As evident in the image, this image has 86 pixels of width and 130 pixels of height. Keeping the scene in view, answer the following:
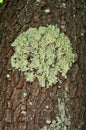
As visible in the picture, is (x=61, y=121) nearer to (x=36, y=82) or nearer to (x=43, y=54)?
(x=36, y=82)

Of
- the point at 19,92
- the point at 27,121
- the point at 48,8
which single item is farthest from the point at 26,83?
the point at 48,8

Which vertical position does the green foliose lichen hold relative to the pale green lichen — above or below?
above

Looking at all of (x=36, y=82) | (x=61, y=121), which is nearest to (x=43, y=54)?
(x=36, y=82)

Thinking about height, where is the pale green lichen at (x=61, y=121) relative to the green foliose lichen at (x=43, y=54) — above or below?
below

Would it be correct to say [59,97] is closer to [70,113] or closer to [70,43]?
[70,113]
